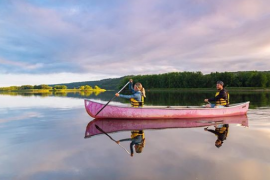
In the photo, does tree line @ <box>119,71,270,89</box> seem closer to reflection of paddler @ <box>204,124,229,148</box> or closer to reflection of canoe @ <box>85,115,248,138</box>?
reflection of canoe @ <box>85,115,248,138</box>

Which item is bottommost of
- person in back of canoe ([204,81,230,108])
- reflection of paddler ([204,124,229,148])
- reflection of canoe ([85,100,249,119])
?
reflection of paddler ([204,124,229,148])

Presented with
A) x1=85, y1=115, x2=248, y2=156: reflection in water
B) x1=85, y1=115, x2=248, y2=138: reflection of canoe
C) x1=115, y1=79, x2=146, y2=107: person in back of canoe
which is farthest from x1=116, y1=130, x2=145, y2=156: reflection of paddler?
x1=115, y1=79, x2=146, y2=107: person in back of canoe

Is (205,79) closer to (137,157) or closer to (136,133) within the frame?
(136,133)

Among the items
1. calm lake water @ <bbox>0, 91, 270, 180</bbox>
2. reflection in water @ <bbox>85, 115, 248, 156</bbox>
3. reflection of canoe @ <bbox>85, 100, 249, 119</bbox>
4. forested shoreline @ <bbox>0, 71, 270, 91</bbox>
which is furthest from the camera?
forested shoreline @ <bbox>0, 71, 270, 91</bbox>

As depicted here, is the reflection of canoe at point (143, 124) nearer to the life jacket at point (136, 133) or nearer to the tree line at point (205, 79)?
the life jacket at point (136, 133)

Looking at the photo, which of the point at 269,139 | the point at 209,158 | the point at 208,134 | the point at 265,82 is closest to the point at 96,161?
the point at 209,158

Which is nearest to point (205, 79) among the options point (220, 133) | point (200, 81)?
point (200, 81)

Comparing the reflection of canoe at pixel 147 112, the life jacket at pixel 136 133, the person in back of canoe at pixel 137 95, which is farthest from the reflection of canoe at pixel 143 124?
the person in back of canoe at pixel 137 95

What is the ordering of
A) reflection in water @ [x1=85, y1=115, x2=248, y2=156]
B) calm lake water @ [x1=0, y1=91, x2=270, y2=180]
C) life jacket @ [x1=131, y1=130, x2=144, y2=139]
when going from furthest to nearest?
life jacket @ [x1=131, y1=130, x2=144, y2=139]
reflection in water @ [x1=85, y1=115, x2=248, y2=156]
calm lake water @ [x1=0, y1=91, x2=270, y2=180]

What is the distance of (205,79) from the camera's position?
100 metres

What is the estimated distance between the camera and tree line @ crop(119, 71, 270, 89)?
87.6 meters

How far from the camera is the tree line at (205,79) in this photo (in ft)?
287

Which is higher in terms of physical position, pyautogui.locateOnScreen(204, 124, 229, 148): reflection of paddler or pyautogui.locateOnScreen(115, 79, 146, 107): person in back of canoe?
pyautogui.locateOnScreen(115, 79, 146, 107): person in back of canoe

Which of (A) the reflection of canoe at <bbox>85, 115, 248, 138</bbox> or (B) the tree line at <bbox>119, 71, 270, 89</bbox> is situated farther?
(B) the tree line at <bbox>119, 71, 270, 89</bbox>
